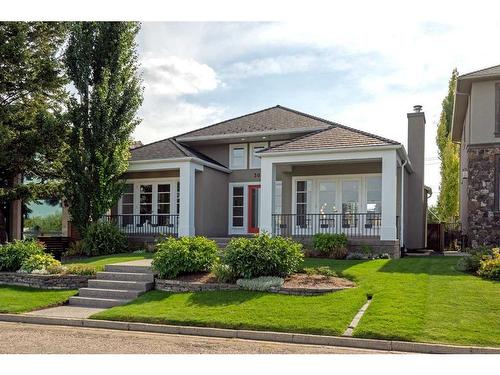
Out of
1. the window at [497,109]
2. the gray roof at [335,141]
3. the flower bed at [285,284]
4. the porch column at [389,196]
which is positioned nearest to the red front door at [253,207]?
the gray roof at [335,141]

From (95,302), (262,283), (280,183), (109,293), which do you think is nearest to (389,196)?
(280,183)

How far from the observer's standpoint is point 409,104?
19.5 m

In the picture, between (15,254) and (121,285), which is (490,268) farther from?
(15,254)

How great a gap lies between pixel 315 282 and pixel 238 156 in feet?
35.0

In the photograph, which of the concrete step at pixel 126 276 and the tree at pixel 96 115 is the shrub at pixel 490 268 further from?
the tree at pixel 96 115

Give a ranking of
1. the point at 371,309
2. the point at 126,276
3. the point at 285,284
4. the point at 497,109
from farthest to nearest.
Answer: the point at 497,109 < the point at 126,276 < the point at 285,284 < the point at 371,309

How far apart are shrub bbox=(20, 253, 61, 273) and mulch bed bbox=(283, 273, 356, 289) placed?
23.0 feet

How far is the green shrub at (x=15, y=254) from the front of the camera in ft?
43.5

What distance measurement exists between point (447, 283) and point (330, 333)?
3.91 metres

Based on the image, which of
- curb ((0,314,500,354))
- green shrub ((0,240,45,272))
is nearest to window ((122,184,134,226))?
green shrub ((0,240,45,272))

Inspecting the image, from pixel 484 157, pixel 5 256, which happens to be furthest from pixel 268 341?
pixel 484 157

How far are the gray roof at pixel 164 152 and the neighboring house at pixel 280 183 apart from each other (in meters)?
0.06

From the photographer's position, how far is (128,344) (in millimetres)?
7500

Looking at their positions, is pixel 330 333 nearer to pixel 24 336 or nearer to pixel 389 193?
pixel 24 336
